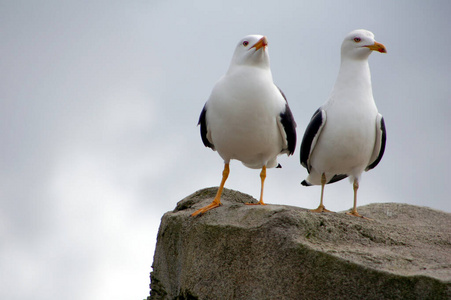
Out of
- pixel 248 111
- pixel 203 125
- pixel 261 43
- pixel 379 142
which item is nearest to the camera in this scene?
pixel 248 111

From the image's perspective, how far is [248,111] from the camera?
8930mm

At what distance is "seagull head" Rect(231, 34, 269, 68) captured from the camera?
911cm

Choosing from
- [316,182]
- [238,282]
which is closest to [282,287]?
[238,282]

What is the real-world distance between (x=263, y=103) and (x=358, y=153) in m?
1.95

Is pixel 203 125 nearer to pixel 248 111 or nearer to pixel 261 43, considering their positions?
pixel 248 111

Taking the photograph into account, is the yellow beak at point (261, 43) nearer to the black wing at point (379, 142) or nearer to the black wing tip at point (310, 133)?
the black wing tip at point (310, 133)

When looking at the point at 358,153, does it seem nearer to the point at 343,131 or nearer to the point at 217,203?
the point at 343,131

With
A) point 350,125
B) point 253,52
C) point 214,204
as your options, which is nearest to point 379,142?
point 350,125

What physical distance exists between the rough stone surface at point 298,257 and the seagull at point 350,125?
1547mm

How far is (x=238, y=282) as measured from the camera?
7.61 meters

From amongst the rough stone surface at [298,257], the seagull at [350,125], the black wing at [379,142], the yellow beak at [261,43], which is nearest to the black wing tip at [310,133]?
the seagull at [350,125]

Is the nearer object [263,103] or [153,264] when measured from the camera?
[263,103]

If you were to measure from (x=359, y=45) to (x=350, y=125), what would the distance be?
4.82 ft

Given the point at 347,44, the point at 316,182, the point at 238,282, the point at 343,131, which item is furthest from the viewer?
the point at 316,182
